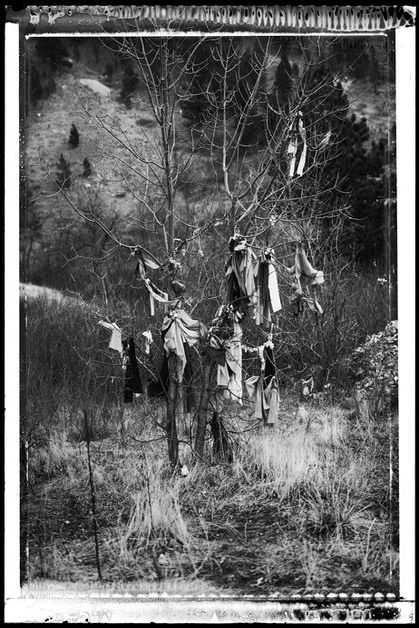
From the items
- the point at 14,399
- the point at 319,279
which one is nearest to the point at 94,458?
the point at 14,399

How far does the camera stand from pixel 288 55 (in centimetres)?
586

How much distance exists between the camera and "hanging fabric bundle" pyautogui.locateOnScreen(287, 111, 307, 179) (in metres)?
5.90

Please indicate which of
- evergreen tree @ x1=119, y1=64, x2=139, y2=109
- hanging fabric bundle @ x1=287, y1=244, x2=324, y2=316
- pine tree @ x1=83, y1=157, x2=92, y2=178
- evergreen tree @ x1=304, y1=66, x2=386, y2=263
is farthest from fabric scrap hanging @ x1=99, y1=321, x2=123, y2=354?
evergreen tree @ x1=304, y1=66, x2=386, y2=263

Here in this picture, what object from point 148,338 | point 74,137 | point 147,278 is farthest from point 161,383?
point 74,137

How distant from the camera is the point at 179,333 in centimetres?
589

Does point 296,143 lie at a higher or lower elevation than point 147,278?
higher

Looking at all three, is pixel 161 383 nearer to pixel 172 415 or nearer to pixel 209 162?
pixel 172 415

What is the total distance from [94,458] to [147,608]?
1.11 m

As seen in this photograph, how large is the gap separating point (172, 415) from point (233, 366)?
561 mm

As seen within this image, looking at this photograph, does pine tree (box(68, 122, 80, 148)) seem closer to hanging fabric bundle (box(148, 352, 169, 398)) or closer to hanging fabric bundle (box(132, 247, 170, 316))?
hanging fabric bundle (box(132, 247, 170, 316))

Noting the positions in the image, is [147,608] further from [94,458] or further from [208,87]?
[208,87]

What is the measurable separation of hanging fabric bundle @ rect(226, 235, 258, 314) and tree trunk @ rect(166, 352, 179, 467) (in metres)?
0.63

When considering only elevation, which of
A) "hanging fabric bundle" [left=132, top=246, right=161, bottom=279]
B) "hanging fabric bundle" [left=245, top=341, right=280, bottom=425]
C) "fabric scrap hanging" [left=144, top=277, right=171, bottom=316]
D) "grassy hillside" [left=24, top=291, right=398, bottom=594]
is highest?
"hanging fabric bundle" [left=132, top=246, right=161, bottom=279]

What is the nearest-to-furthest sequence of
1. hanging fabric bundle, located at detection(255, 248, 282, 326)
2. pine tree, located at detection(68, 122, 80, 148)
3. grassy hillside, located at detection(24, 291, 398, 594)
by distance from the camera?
1. grassy hillside, located at detection(24, 291, 398, 594)
2. hanging fabric bundle, located at detection(255, 248, 282, 326)
3. pine tree, located at detection(68, 122, 80, 148)
